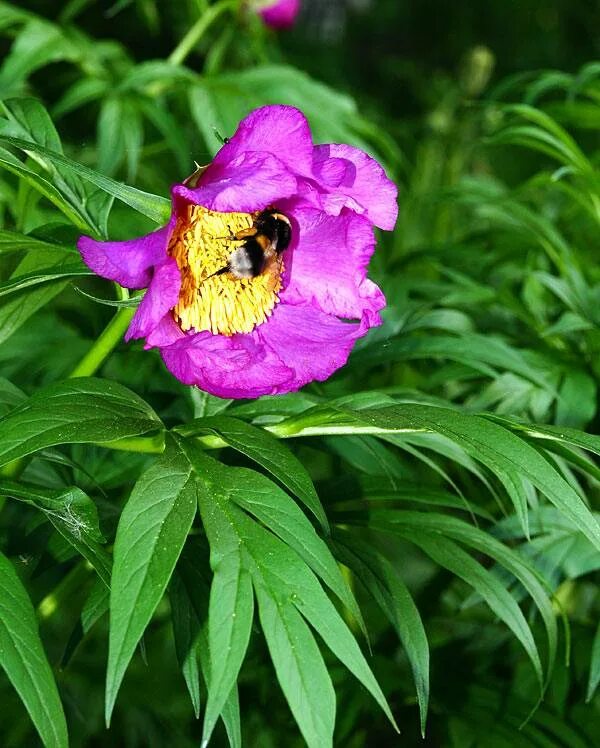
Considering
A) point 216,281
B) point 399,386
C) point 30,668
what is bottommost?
point 399,386

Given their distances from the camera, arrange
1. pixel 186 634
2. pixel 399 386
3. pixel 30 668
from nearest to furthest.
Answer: pixel 30 668, pixel 186 634, pixel 399 386

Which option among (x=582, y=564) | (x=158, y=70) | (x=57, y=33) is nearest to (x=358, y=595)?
(x=582, y=564)

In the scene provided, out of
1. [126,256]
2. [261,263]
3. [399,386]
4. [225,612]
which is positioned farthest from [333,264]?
[399,386]

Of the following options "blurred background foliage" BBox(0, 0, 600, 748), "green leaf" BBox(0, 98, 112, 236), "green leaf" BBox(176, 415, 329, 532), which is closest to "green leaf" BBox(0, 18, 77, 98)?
"blurred background foliage" BBox(0, 0, 600, 748)

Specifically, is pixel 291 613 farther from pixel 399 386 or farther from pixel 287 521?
pixel 399 386

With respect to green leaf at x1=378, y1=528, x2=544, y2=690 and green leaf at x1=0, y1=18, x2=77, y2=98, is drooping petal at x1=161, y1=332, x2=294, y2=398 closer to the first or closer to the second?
green leaf at x1=378, y1=528, x2=544, y2=690

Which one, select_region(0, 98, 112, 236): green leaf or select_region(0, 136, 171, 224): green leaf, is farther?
select_region(0, 98, 112, 236): green leaf

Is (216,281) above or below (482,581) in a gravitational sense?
above
